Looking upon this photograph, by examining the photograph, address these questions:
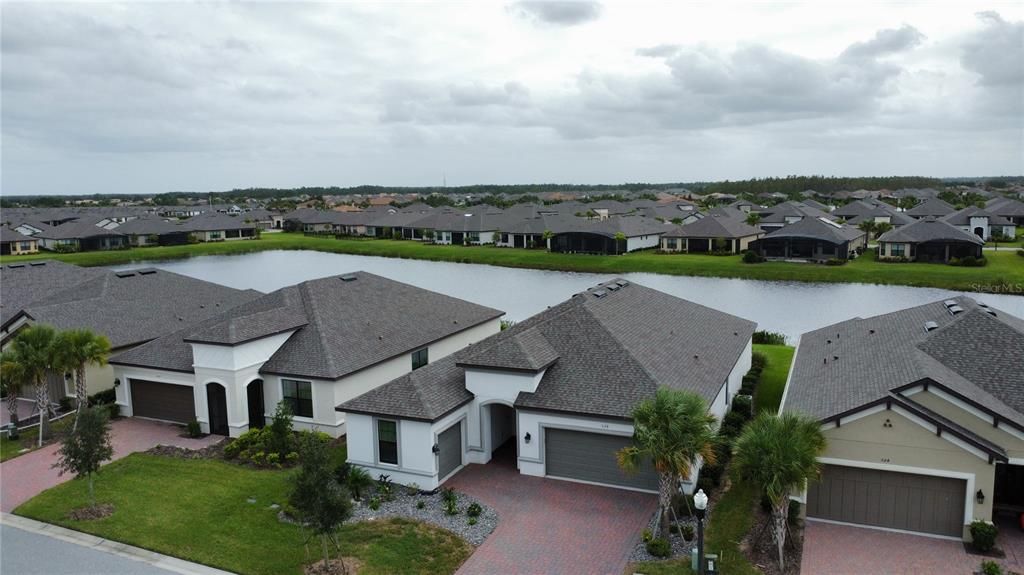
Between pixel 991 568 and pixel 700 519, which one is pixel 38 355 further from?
pixel 991 568

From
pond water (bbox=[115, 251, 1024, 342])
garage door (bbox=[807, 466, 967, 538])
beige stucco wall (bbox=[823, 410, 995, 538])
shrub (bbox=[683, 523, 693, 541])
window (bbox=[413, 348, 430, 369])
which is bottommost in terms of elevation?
pond water (bbox=[115, 251, 1024, 342])

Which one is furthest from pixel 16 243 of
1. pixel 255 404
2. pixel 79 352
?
pixel 255 404

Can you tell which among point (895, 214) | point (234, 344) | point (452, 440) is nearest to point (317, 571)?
point (452, 440)

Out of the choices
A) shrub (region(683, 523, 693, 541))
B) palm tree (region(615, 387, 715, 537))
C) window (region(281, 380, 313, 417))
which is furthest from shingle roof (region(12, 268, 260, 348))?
shrub (region(683, 523, 693, 541))

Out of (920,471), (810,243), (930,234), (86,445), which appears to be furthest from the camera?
(810,243)

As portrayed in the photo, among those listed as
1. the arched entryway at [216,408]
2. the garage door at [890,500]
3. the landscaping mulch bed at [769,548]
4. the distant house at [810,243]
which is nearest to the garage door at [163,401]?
the arched entryway at [216,408]

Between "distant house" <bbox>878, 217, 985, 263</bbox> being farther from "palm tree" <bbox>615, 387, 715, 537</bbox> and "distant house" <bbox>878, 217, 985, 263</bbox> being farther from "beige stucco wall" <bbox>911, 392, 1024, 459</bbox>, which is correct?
"palm tree" <bbox>615, 387, 715, 537</bbox>

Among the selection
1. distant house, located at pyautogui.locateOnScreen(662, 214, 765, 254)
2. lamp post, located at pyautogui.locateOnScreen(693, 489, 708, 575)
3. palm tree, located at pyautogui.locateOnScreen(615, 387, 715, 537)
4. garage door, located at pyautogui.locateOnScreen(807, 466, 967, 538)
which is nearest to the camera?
lamp post, located at pyautogui.locateOnScreen(693, 489, 708, 575)
